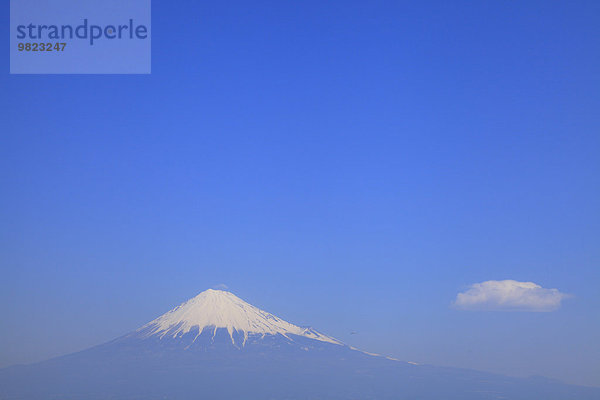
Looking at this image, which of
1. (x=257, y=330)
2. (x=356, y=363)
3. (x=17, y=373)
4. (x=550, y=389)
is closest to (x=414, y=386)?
(x=356, y=363)

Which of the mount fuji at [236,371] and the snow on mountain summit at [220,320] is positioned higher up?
the snow on mountain summit at [220,320]

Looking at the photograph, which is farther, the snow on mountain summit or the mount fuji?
the snow on mountain summit

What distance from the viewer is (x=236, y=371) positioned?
34.1 meters

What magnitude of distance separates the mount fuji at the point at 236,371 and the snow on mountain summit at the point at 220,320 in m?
0.08

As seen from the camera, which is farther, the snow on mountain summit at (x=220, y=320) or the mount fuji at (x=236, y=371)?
the snow on mountain summit at (x=220, y=320)

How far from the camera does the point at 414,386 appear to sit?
3212 centimetres

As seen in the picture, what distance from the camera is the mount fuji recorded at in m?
29.8

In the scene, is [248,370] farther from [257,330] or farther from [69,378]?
[69,378]

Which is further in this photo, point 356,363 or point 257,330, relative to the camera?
point 257,330

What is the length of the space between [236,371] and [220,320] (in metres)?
7.54

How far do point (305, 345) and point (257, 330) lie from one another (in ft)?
13.3

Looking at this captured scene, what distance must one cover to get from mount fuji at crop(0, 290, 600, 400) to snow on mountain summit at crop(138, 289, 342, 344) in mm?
76

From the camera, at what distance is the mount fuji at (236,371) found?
2981cm

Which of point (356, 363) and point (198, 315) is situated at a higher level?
point (198, 315)
